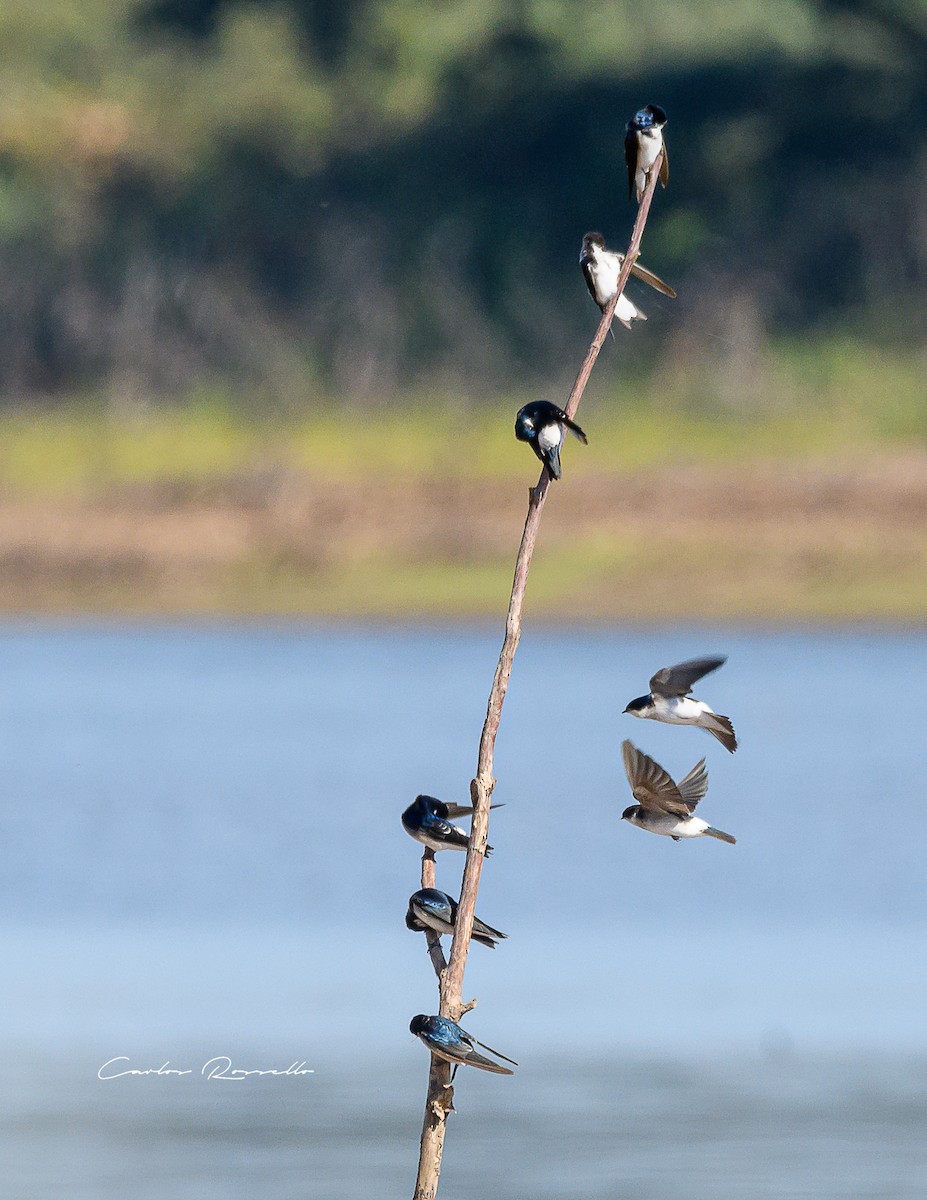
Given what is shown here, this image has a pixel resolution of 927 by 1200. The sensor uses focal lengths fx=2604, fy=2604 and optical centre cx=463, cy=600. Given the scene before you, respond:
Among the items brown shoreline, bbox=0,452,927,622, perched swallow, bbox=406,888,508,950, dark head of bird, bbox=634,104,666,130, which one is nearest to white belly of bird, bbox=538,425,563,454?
dark head of bird, bbox=634,104,666,130

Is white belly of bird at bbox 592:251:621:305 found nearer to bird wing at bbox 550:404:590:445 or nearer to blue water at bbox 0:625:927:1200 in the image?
bird wing at bbox 550:404:590:445

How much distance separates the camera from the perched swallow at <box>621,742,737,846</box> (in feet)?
9.23

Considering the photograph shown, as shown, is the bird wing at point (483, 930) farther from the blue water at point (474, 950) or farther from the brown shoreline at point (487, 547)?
the brown shoreline at point (487, 547)

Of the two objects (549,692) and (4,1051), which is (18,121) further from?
(4,1051)

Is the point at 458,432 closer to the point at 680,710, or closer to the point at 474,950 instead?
the point at 474,950

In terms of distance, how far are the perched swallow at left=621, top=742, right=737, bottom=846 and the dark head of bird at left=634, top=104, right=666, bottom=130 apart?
75 centimetres

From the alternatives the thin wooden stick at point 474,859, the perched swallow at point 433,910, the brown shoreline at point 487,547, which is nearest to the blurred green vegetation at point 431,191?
the brown shoreline at point 487,547

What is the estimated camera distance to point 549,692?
19.4 m

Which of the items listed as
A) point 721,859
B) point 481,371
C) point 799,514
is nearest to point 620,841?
point 721,859

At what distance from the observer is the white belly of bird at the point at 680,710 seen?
9.40ft

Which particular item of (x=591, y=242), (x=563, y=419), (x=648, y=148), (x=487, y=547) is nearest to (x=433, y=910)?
(x=563, y=419)

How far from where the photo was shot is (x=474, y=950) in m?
9.86

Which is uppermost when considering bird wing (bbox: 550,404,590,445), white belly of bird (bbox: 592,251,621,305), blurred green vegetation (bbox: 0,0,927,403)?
blurred green vegetation (bbox: 0,0,927,403)

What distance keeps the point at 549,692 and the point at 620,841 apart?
6.85 meters
